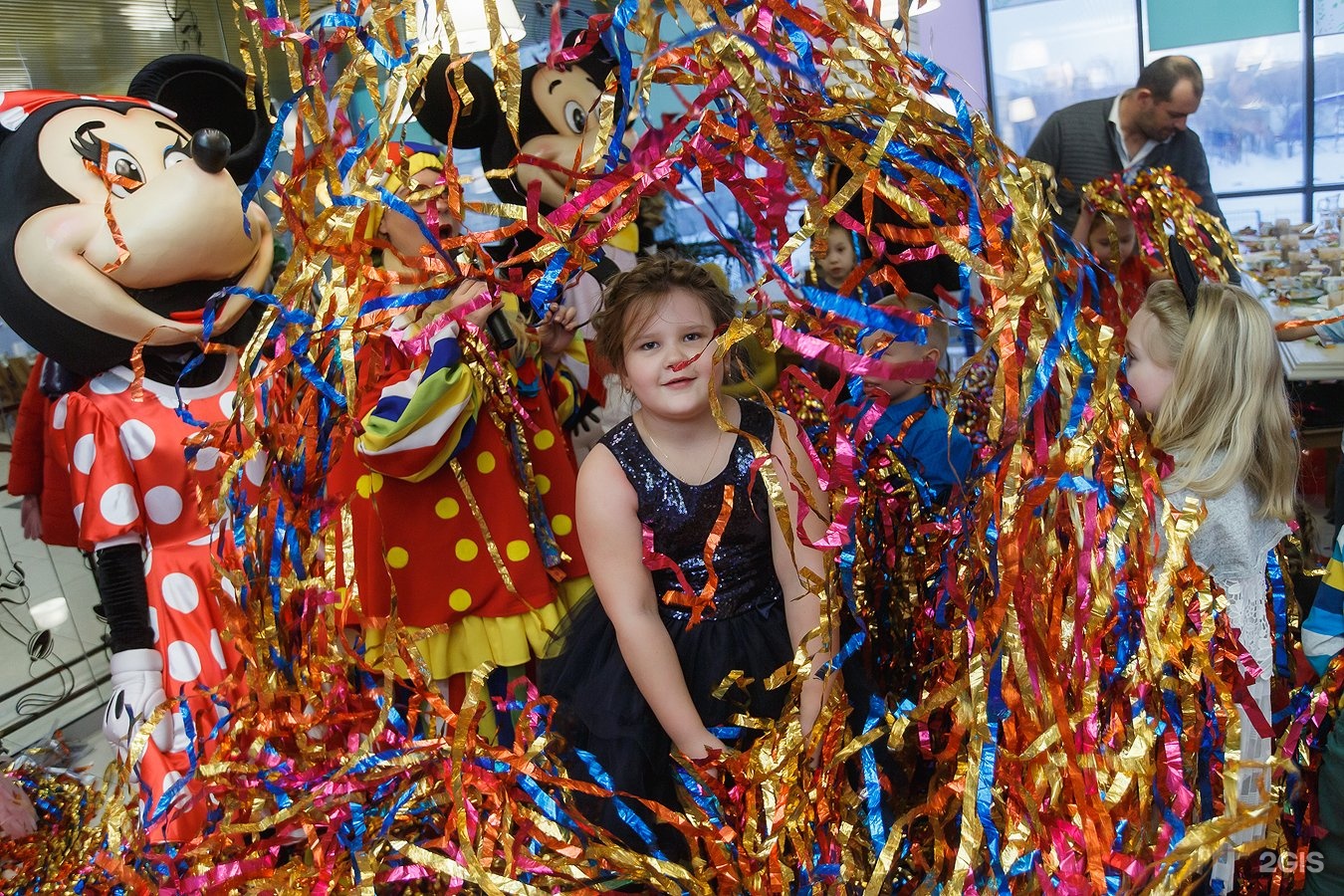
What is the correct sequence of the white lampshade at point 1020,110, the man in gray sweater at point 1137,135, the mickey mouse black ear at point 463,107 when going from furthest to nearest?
the white lampshade at point 1020,110, the man in gray sweater at point 1137,135, the mickey mouse black ear at point 463,107

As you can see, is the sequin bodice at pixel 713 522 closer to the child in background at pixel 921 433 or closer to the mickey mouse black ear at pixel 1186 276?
the child in background at pixel 921 433

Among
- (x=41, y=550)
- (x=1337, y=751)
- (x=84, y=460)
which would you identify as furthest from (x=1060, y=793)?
(x=41, y=550)

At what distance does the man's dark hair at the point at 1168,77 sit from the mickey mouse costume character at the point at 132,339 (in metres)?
1.93

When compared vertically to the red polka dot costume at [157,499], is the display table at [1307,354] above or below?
below

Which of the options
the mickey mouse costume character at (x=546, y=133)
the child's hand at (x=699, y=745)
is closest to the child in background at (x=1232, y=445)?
the child's hand at (x=699, y=745)

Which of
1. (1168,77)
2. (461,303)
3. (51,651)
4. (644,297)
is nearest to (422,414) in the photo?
(461,303)

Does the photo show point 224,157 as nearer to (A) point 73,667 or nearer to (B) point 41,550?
(B) point 41,550

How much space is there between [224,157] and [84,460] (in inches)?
18.0

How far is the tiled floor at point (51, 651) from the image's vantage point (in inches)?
83.0

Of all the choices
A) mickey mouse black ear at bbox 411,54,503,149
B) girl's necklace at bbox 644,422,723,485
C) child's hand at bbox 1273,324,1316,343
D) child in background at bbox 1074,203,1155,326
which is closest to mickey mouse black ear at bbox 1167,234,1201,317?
child in background at bbox 1074,203,1155,326

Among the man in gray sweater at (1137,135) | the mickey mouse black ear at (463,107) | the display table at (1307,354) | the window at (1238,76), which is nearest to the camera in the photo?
the mickey mouse black ear at (463,107)

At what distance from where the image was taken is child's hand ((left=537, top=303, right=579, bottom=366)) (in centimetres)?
152

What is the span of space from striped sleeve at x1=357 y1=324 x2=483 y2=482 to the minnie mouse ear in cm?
49

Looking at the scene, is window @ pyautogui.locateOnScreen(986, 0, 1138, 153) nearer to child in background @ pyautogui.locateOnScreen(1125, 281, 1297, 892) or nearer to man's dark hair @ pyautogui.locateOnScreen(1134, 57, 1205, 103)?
man's dark hair @ pyautogui.locateOnScreen(1134, 57, 1205, 103)
